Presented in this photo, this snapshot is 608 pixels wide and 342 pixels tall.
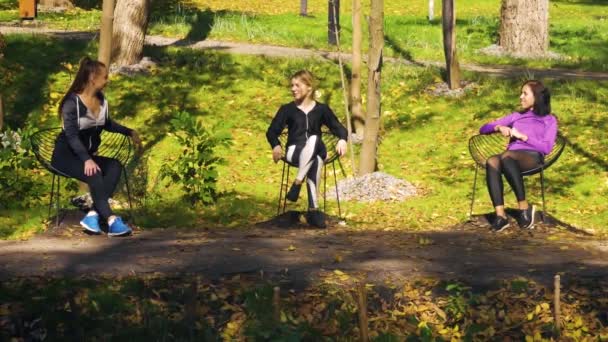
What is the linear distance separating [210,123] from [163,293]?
8.92 meters

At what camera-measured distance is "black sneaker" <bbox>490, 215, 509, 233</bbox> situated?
1132 centimetres

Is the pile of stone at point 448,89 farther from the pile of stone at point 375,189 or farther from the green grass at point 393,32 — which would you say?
the pile of stone at point 375,189

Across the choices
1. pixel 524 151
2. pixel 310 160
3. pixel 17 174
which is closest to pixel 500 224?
pixel 524 151

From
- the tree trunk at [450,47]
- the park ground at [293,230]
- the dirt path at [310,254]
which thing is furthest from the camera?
the tree trunk at [450,47]

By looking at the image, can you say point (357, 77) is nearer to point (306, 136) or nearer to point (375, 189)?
point (375, 189)

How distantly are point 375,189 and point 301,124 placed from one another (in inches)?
106

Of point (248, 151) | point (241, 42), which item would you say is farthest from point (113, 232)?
point (241, 42)

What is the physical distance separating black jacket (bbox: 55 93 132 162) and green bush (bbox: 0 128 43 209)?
262 cm

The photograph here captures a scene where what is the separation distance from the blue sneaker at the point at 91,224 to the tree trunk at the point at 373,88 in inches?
183

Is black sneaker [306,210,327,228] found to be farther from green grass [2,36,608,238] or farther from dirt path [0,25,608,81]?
dirt path [0,25,608,81]

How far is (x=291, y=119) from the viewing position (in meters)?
11.8

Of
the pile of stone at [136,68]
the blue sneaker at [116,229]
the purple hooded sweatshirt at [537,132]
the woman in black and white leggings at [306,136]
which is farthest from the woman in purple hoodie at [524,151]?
the pile of stone at [136,68]

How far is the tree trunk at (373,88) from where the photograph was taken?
47.1 feet

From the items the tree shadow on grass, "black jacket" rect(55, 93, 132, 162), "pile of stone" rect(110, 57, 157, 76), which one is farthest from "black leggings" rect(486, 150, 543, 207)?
"pile of stone" rect(110, 57, 157, 76)
